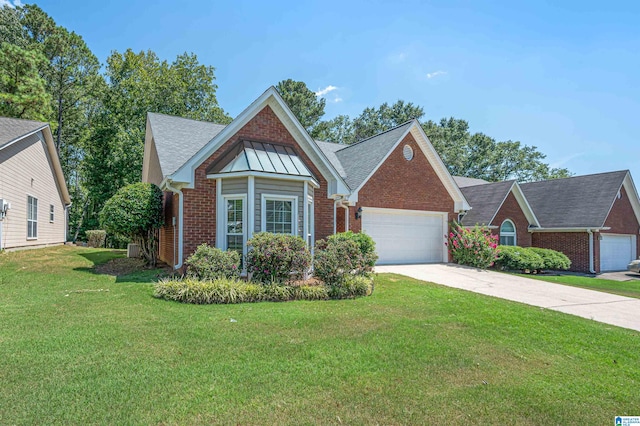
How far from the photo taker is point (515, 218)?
64.0 ft

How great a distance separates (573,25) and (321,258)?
1222 cm

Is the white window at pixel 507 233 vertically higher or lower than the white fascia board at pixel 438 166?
lower

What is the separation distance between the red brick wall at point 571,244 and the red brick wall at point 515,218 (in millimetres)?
1656

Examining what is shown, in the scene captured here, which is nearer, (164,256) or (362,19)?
(362,19)

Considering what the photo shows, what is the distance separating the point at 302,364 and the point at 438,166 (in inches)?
560

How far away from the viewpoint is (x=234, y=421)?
317cm

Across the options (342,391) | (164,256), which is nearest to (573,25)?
(342,391)

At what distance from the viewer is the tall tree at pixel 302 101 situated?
36000mm

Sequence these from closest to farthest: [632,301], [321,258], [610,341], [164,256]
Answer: [610,341]
[321,258]
[632,301]
[164,256]

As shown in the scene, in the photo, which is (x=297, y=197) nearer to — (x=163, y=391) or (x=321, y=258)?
(x=321, y=258)

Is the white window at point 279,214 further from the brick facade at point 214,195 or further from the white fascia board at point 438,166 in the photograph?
the white fascia board at point 438,166

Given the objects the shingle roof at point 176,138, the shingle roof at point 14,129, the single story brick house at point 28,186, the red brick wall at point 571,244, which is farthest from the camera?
the red brick wall at point 571,244

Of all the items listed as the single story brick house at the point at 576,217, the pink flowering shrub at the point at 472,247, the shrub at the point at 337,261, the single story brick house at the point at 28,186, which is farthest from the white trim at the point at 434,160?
the single story brick house at the point at 28,186

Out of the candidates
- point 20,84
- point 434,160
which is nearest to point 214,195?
point 434,160
